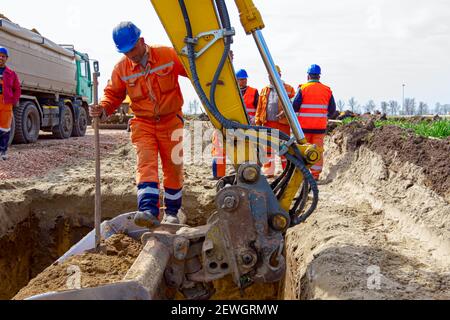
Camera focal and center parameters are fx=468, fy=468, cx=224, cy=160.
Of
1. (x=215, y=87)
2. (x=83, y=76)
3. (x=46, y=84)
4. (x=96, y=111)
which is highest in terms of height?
(x=83, y=76)

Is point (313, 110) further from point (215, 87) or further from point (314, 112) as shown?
point (215, 87)

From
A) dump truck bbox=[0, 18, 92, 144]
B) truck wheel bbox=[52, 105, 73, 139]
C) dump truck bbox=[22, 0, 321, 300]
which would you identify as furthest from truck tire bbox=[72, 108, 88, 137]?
dump truck bbox=[22, 0, 321, 300]

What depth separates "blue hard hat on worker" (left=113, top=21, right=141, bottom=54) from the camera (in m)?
4.02

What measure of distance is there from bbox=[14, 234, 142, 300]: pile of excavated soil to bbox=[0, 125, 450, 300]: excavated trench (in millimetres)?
1093

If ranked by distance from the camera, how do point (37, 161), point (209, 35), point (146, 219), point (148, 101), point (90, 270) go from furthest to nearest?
point (37, 161), point (148, 101), point (146, 219), point (90, 270), point (209, 35)

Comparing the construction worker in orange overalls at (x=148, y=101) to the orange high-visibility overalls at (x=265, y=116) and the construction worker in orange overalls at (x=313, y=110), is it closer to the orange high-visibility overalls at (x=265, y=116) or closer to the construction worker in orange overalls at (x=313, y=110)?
the construction worker in orange overalls at (x=313, y=110)

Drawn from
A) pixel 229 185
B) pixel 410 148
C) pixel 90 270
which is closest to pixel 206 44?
pixel 229 185

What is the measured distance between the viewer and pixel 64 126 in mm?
16484

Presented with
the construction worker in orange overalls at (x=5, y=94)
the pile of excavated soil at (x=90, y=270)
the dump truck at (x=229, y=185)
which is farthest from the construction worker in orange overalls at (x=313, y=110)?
the construction worker in orange overalls at (x=5, y=94)

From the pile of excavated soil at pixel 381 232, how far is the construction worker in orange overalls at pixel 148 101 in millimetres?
1418

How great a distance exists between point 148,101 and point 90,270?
156 centimetres

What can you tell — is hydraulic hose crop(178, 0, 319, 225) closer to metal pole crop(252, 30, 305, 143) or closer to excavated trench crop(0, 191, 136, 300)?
metal pole crop(252, 30, 305, 143)

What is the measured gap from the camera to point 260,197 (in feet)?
11.1
